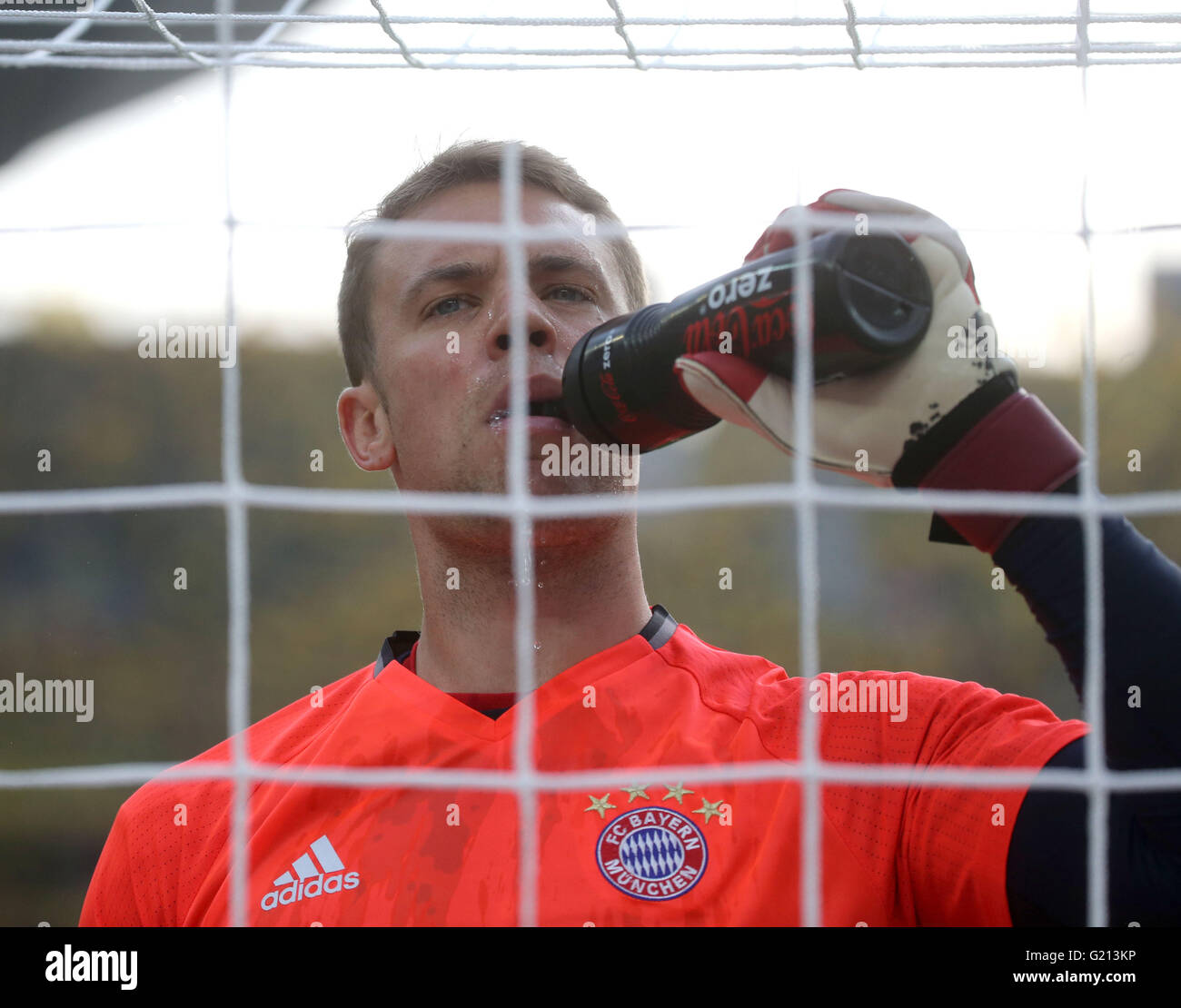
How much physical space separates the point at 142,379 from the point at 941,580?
188 inches

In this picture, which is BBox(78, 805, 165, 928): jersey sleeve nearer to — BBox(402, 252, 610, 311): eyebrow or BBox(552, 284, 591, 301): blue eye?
BBox(402, 252, 610, 311): eyebrow

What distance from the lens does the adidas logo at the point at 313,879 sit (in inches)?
41.9

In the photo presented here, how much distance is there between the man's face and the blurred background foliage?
3659mm

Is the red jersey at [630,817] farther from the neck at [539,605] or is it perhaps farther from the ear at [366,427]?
the ear at [366,427]

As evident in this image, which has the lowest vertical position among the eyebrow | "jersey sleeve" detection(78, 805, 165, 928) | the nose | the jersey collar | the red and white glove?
"jersey sleeve" detection(78, 805, 165, 928)

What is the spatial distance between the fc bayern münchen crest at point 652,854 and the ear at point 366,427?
55cm

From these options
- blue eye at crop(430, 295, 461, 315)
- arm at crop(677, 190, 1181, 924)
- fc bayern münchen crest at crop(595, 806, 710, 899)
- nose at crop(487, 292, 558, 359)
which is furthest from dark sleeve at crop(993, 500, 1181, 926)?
blue eye at crop(430, 295, 461, 315)

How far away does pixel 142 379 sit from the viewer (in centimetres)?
583

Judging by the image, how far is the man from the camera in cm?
81

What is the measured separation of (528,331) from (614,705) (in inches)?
16.4

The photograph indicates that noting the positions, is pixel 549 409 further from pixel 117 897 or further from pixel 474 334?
pixel 117 897
